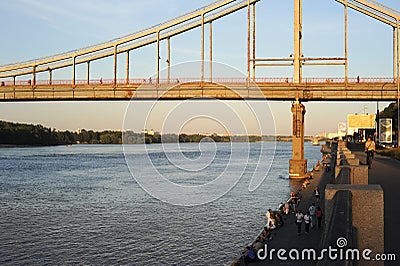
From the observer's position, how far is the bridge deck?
41594 millimetres

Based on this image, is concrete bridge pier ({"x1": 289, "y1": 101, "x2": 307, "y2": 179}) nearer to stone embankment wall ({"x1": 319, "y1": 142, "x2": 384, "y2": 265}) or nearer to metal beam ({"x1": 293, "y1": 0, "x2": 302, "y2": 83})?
metal beam ({"x1": 293, "y1": 0, "x2": 302, "y2": 83})

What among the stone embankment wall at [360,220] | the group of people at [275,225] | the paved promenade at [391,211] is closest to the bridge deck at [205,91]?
the paved promenade at [391,211]

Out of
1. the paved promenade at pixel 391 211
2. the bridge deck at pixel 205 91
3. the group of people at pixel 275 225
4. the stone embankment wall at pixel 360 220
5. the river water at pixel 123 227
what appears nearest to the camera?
the stone embankment wall at pixel 360 220

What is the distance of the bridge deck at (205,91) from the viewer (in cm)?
4159

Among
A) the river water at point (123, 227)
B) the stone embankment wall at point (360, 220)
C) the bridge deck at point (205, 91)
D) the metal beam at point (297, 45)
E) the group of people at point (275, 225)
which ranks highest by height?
the metal beam at point (297, 45)

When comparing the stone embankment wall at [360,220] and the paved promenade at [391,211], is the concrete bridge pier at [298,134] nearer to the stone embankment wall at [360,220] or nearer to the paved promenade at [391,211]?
the paved promenade at [391,211]

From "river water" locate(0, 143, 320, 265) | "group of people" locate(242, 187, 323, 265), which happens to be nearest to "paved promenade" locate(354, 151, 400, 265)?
"group of people" locate(242, 187, 323, 265)

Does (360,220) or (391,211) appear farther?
(391,211)

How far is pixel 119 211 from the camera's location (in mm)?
30781

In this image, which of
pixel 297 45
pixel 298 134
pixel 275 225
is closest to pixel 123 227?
pixel 275 225

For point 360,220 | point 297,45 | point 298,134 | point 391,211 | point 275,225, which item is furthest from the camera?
point 297,45

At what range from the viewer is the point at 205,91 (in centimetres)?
4369

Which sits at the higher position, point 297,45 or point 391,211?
point 297,45

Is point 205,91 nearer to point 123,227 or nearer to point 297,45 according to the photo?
point 297,45
